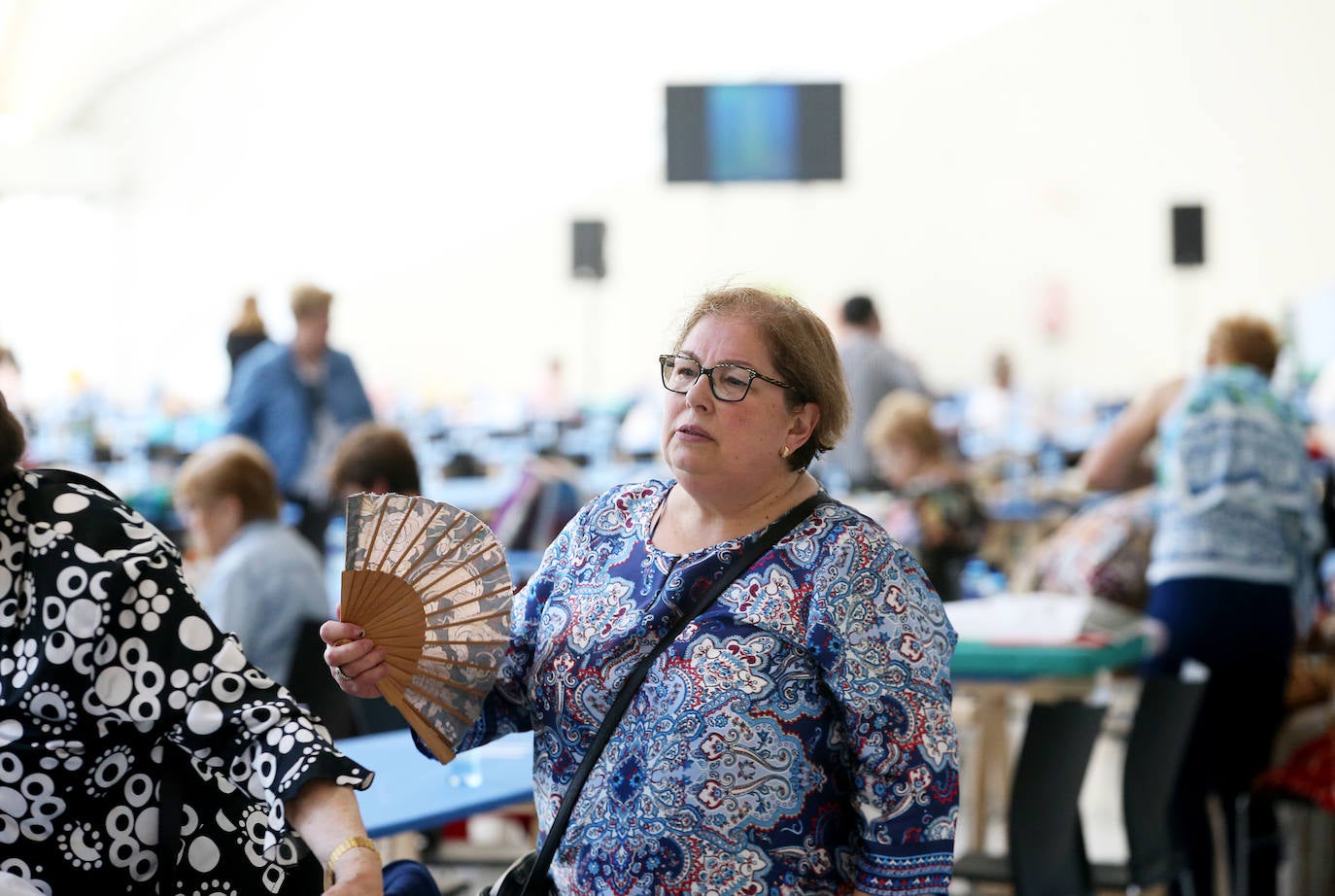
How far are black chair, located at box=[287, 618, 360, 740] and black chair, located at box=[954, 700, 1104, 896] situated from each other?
4.35 ft

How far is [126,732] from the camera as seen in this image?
155 centimetres

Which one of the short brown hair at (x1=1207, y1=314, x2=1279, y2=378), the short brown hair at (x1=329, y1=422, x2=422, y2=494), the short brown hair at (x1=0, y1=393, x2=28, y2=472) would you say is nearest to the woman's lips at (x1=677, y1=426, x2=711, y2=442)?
the short brown hair at (x1=0, y1=393, x2=28, y2=472)

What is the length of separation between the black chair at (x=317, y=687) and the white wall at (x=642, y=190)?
12.0 meters

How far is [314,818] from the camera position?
4.97 ft

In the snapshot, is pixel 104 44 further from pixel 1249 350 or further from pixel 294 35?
pixel 1249 350

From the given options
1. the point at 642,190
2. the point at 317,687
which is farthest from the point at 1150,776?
the point at 642,190

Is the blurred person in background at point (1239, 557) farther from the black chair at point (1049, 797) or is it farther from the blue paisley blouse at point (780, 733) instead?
the blue paisley blouse at point (780, 733)

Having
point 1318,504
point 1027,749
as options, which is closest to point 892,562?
point 1027,749

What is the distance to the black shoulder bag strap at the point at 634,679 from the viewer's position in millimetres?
1767

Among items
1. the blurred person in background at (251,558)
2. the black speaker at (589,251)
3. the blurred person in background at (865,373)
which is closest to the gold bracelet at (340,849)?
the blurred person in background at (251,558)

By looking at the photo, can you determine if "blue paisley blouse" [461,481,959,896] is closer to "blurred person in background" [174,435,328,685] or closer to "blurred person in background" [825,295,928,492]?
"blurred person in background" [174,435,328,685]

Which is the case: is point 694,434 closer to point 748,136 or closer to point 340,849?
point 340,849

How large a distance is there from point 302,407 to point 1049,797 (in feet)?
11.8

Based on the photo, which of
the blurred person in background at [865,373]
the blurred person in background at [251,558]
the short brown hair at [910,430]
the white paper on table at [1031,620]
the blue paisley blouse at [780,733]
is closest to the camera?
the blue paisley blouse at [780,733]
